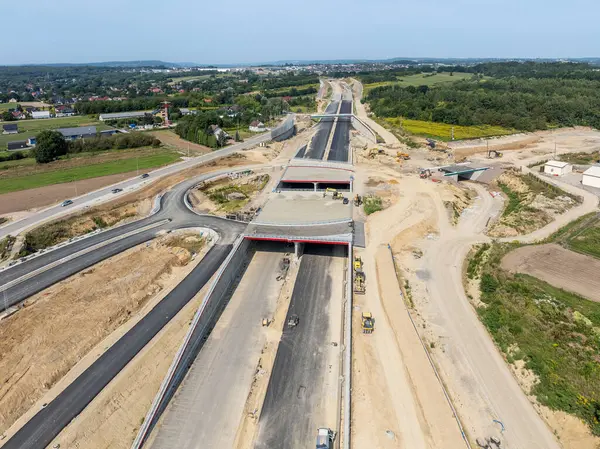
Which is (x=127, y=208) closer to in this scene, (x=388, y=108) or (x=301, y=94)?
(x=388, y=108)

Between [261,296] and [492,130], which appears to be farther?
[492,130]

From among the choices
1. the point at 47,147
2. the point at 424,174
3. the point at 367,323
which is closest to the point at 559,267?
the point at 367,323

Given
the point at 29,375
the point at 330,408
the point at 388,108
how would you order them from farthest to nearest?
the point at 388,108
the point at 29,375
the point at 330,408

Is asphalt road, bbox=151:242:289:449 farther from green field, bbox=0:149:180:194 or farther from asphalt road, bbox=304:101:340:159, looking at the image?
asphalt road, bbox=304:101:340:159

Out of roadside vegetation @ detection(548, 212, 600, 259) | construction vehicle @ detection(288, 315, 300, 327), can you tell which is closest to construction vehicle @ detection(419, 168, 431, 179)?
roadside vegetation @ detection(548, 212, 600, 259)

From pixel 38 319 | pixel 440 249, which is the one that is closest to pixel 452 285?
pixel 440 249

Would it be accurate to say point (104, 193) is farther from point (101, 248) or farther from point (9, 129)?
point (9, 129)
